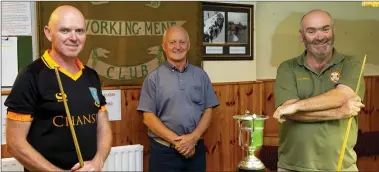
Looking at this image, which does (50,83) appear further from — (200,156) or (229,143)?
(229,143)

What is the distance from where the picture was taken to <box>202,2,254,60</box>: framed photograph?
12.5 ft

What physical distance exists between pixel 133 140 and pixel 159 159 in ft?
1.69

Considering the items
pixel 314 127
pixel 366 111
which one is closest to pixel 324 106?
pixel 314 127

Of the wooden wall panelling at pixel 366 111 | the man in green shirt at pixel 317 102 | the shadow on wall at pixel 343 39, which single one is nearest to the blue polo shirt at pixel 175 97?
the man in green shirt at pixel 317 102

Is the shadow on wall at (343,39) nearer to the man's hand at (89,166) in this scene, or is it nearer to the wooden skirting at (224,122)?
the wooden skirting at (224,122)

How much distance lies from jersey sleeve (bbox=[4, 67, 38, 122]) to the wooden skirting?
1580 mm

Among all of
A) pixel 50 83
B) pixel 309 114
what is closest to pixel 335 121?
pixel 309 114

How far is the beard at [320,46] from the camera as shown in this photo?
2389 mm

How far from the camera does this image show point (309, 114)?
2270 mm

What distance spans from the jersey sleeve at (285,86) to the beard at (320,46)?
169mm

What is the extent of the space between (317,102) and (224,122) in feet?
5.72

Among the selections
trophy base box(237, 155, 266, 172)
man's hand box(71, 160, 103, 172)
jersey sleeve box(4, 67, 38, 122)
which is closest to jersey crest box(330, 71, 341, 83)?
trophy base box(237, 155, 266, 172)

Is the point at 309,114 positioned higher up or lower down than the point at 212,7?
lower down

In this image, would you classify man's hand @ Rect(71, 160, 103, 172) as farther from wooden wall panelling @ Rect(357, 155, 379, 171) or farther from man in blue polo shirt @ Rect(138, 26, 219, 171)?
wooden wall panelling @ Rect(357, 155, 379, 171)
